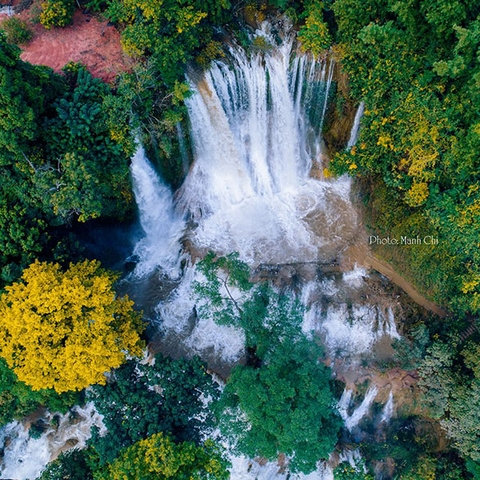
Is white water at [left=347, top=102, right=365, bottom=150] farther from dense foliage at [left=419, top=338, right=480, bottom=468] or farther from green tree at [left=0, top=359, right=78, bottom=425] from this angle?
green tree at [left=0, top=359, right=78, bottom=425]

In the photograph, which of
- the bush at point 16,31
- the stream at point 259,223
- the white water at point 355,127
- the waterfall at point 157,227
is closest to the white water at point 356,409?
the stream at point 259,223

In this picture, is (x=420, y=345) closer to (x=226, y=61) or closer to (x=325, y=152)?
(x=325, y=152)

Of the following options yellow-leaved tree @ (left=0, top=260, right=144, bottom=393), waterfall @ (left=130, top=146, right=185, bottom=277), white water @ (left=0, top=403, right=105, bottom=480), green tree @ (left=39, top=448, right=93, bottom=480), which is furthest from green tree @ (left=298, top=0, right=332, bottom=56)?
green tree @ (left=39, top=448, right=93, bottom=480)

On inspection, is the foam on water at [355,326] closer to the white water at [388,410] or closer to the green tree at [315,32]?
the white water at [388,410]

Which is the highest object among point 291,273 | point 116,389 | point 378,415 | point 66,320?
point 66,320

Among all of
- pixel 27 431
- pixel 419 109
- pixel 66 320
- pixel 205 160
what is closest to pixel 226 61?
pixel 205 160
